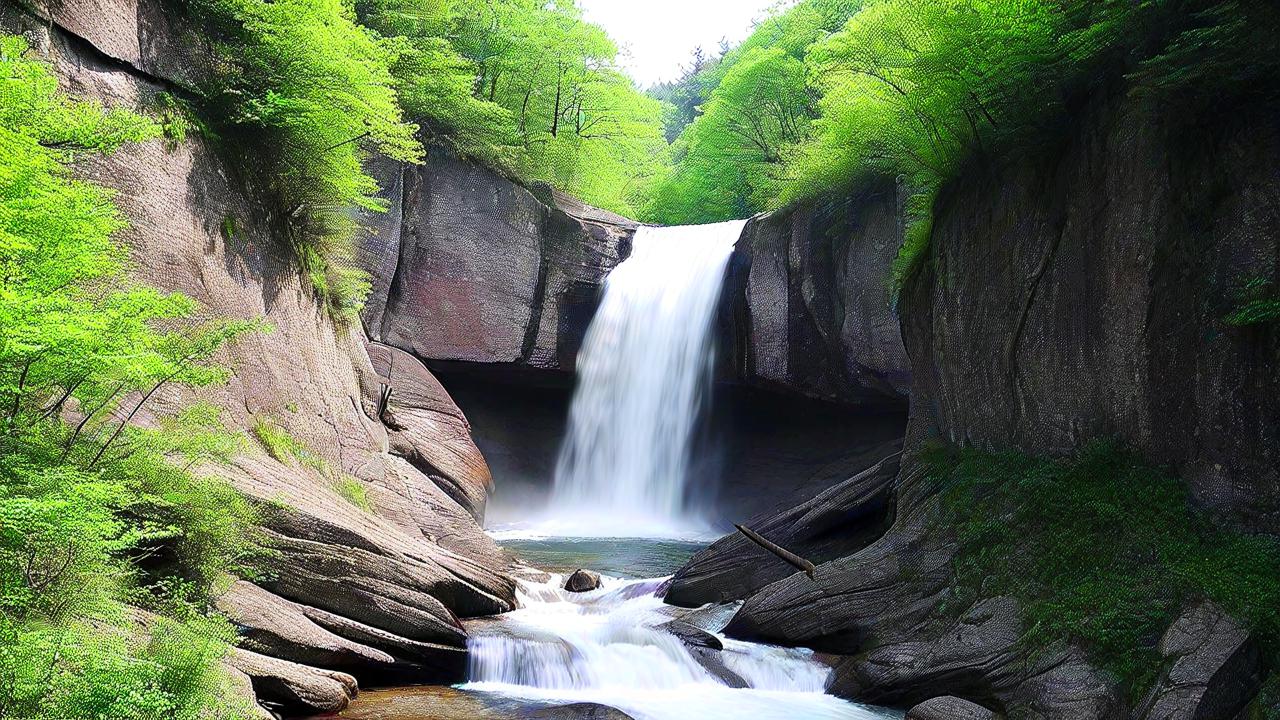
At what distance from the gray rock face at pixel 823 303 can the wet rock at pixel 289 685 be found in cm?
1372

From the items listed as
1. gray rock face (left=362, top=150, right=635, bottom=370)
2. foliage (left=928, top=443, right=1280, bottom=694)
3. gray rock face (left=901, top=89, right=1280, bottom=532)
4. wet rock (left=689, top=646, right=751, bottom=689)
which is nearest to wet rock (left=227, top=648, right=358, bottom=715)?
wet rock (left=689, top=646, right=751, bottom=689)

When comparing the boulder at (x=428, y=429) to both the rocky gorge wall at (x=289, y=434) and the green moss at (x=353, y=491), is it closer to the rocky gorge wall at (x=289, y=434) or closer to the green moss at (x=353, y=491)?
the rocky gorge wall at (x=289, y=434)

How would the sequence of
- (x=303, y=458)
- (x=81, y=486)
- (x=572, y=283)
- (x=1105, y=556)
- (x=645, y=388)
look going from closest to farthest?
1. (x=81, y=486)
2. (x=1105, y=556)
3. (x=303, y=458)
4. (x=645, y=388)
5. (x=572, y=283)

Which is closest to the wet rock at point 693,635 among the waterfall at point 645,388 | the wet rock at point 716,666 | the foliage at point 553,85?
the wet rock at point 716,666

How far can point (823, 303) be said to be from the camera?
1944 cm

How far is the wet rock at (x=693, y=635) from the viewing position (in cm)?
963

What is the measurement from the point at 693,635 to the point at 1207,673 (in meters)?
5.30

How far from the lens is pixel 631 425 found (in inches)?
900

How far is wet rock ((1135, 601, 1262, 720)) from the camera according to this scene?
5.76 m

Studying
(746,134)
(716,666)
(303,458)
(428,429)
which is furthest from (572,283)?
(716,666)

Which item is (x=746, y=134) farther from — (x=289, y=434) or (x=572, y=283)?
(x=289, y=434)

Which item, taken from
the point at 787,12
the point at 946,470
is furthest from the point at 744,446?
the point at 787,12

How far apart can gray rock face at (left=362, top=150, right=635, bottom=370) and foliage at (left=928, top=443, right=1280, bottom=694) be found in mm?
14943

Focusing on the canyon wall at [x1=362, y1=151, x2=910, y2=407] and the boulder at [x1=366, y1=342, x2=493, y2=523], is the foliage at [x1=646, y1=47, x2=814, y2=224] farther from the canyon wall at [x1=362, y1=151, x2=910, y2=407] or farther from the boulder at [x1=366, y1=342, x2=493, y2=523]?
the boulder at [x1=366, y1=342, x2=493, y2=523]
